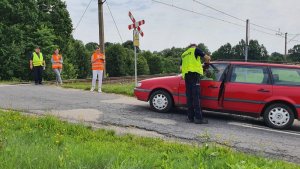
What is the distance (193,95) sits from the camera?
8625 millimetres

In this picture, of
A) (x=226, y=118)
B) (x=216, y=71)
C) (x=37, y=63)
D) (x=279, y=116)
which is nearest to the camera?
(x=279, y=116)

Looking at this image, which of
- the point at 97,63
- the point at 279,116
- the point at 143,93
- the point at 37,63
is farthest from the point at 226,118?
the point at 37,63

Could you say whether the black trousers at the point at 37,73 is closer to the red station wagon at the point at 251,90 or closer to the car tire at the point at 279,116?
the red station wagon at the point at 251,90

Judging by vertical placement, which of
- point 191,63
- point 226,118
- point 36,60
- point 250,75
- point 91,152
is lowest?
point 226,118

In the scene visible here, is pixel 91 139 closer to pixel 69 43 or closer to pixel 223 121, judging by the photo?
pixel 223 121

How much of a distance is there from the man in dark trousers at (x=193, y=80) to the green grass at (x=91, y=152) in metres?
2.18

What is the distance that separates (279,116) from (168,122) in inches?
99.9

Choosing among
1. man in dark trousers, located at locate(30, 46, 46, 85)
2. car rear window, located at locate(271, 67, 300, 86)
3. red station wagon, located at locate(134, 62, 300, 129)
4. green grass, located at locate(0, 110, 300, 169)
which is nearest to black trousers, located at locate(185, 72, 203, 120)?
red station wagon, located at locate(134, 62, 300, 129)

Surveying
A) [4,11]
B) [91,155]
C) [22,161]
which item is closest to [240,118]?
[91,155]

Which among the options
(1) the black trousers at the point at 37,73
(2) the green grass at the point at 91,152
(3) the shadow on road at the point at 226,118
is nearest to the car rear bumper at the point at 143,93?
(3) the shadow on road at the point at 226,118

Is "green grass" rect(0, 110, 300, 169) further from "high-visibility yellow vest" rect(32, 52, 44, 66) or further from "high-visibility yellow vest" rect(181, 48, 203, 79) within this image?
"high-visibility yellow vest" rect(32, 52, 44, 66)

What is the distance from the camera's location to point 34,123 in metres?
7.18

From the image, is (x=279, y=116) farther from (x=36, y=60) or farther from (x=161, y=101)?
(x=36, y=60)

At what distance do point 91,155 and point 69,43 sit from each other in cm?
3688
